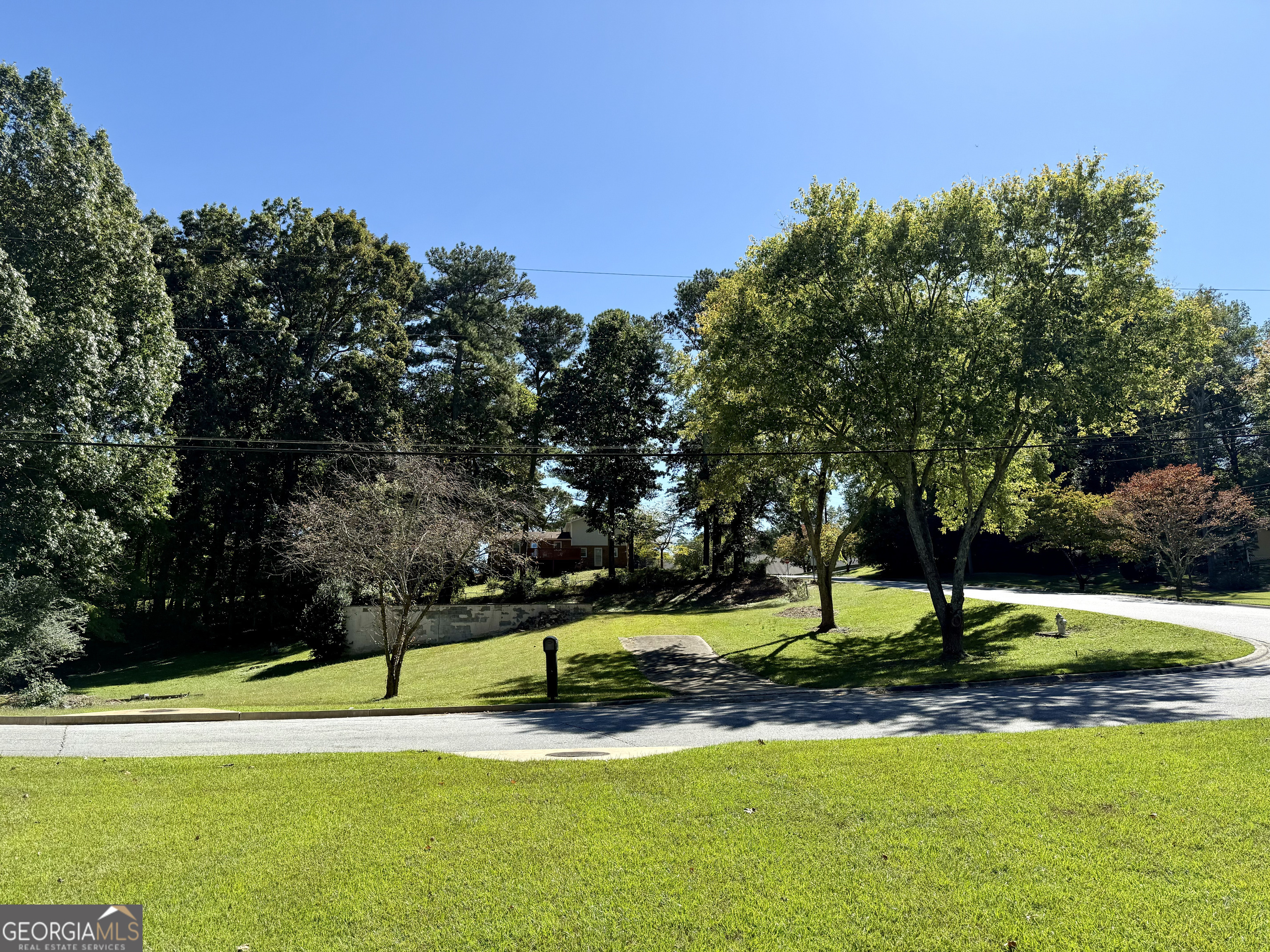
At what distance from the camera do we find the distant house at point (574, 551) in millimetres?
64375

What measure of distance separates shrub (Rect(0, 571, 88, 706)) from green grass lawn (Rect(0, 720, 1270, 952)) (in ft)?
50.3

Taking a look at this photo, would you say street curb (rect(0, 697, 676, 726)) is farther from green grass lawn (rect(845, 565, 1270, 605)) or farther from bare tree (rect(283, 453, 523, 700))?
green grass lawn (rect(845, 565, 1270, 605))

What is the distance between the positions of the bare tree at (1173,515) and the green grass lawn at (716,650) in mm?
11570

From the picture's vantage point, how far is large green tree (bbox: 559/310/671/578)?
146 ft

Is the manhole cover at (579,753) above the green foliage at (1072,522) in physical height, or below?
below

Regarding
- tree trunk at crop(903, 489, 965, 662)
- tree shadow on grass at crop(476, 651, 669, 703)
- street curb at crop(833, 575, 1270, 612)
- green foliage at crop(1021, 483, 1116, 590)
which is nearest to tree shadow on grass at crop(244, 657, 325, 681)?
tree shadow on grass at crop(476, 651, 669, 703)

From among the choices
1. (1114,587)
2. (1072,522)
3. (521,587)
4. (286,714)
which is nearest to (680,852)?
(286,714)

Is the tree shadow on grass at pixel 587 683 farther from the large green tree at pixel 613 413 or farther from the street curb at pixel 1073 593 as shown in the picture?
the large green tree at pixel 613 413

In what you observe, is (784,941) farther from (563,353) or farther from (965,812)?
(563,353)

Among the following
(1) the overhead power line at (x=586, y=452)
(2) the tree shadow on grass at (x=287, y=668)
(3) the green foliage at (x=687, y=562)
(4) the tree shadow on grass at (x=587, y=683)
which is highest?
(1) the overhead power line at (x=586, y=452)

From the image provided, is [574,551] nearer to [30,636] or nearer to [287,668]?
[287,668]

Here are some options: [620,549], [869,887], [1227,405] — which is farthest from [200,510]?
[1227,405]

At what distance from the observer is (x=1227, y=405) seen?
51531 mm

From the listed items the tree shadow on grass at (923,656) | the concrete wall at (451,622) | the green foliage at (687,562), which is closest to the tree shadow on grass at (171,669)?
the concrete wall at (451,622)
